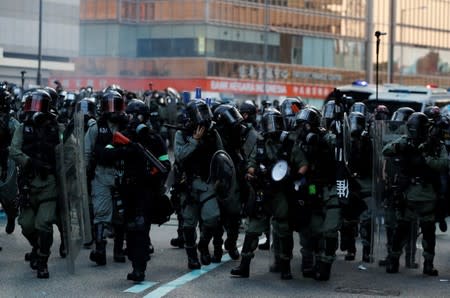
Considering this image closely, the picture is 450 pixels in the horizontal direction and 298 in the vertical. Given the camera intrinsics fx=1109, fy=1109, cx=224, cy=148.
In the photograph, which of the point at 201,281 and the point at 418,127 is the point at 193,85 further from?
the point at 201,281

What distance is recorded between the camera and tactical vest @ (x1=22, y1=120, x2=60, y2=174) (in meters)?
10.8

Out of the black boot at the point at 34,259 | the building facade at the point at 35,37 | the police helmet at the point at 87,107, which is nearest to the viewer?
the black boot at the point at 34,259

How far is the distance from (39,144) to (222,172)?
5.97 feet

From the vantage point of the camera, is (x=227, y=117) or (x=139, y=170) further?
(x=227, y=117)

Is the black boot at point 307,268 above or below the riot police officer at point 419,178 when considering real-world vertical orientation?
below

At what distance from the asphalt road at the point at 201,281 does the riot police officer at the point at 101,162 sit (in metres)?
0.35

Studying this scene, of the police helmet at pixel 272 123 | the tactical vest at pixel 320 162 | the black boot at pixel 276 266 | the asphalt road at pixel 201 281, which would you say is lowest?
the asphalt road at pixel 201 281

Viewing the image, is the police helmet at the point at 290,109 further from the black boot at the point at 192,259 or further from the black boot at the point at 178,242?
the black boot at the point at 178,242

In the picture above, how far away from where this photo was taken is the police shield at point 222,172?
11.0m

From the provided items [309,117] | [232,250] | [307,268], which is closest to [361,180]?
[232,250]

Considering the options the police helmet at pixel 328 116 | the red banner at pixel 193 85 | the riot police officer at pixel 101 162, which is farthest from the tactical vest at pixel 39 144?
the red banner at pixel 193 85

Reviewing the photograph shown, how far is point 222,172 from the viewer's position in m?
11.1

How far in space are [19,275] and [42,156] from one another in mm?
1186

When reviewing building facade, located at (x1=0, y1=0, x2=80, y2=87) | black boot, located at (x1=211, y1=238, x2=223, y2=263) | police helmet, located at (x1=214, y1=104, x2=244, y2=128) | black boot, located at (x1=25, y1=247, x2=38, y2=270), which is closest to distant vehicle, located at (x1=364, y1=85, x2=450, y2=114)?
black boot, located at (x1=211, y1=238, x2=223, y2=263)
